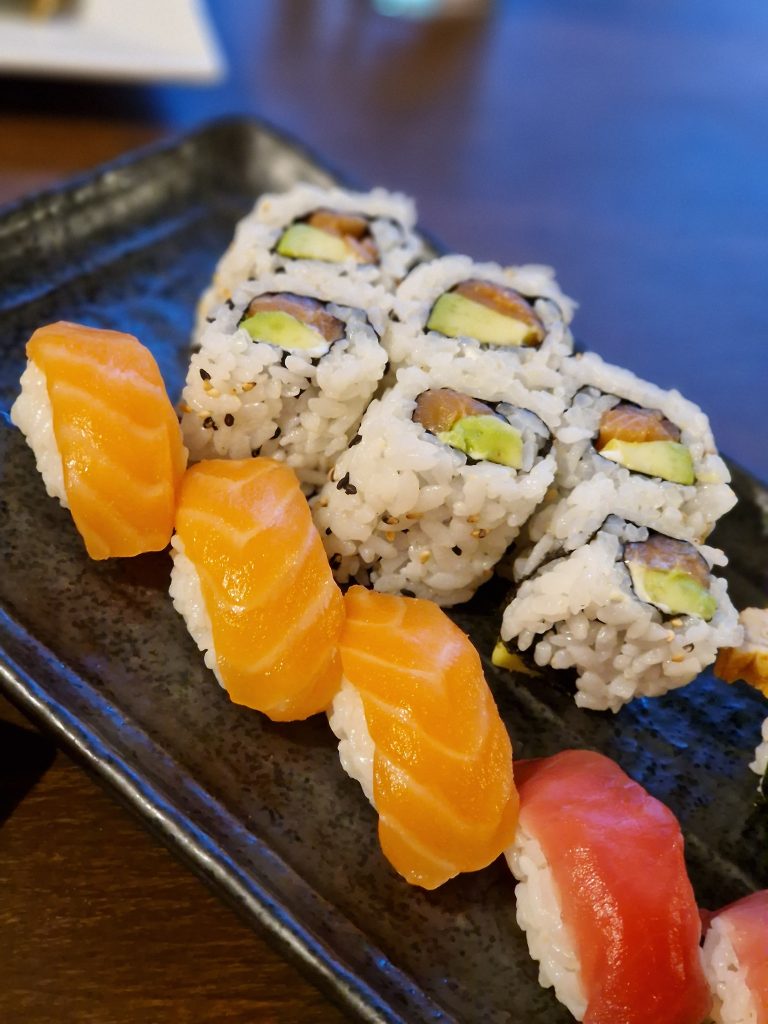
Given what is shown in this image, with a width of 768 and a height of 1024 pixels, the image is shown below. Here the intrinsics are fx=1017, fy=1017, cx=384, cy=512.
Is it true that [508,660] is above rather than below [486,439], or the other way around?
below

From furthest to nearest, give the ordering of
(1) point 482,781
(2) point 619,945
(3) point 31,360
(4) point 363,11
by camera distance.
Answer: (4) point 363,11 → (3) point 31,360 → (1) point 482,781 → (2) point 619,945

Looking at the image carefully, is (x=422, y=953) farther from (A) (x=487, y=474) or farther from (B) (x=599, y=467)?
(B) (x=599, y=467)

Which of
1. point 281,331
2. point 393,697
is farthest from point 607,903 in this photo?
point 281,331

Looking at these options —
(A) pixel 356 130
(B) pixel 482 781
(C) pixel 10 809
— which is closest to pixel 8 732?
(C) pixel 10 809

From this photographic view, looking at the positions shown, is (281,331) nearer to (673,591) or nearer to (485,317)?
(485,317)

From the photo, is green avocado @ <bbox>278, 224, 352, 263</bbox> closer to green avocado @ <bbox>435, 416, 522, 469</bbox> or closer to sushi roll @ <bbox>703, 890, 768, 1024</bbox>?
green avocado @ <bbox>435, 416, 522, 469</bbox>

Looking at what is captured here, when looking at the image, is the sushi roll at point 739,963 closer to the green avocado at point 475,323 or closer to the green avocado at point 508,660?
the green avocado at point 508,660
